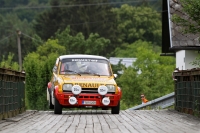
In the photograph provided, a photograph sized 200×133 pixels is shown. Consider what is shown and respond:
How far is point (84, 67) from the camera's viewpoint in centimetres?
2230

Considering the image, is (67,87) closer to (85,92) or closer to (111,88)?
(85,92)

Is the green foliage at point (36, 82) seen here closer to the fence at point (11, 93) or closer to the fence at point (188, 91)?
the fence at point (188, 91)

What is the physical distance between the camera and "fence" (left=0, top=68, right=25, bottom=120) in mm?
17016

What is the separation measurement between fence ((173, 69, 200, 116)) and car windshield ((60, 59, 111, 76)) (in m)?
2.21

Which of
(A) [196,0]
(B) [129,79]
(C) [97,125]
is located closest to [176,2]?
(A) [196,0]

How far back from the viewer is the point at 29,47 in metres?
111

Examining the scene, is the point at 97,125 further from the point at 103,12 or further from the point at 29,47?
the point at 103,12

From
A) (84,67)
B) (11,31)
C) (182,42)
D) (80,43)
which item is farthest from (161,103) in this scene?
(11,31)

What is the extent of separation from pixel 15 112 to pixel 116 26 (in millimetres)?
98044

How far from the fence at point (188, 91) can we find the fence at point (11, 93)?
4682 mm

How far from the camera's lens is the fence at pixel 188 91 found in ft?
61.4

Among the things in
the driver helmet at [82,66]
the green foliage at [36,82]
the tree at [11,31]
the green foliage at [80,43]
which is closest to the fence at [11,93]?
the driver helmet at [82,66]

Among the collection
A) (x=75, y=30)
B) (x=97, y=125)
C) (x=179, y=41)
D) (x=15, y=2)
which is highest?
(x=15, y=2)

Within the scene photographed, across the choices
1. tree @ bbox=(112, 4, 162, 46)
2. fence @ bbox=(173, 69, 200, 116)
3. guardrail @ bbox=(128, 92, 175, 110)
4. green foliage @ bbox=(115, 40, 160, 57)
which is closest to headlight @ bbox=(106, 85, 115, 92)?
fence @ bbox=(173, 69, 200, 116)
